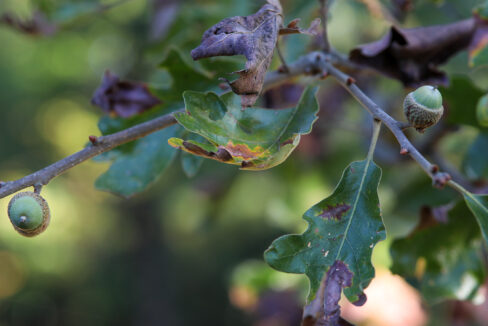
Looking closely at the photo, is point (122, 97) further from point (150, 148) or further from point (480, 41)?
point (480, 41)

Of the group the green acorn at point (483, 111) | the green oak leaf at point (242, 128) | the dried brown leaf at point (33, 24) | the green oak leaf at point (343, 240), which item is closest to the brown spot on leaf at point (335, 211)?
the green oak leaf at point (343, 240)

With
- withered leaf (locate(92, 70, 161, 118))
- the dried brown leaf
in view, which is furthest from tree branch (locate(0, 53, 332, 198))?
the dried brown leaf

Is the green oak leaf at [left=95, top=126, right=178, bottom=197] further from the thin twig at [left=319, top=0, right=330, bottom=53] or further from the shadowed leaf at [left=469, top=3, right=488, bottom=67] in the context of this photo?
the shadowed leaf at [left=469, top=3, right=488, bottom=67]

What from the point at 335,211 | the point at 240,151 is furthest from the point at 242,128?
the point at 335,211

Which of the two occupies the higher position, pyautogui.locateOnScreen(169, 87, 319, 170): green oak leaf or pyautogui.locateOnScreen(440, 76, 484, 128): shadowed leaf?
pyautogui.locateOnScreen(440, 76, 484, 128): shadowed leaf

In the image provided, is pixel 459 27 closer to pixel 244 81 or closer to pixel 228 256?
pixel 244 81

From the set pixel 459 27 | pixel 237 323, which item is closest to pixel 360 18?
pixel 459 27
